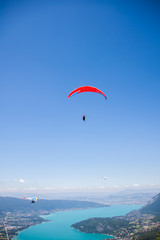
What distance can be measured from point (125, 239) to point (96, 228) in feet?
219

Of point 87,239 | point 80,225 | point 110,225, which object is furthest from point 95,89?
point 80,225

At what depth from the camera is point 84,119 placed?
23.3 meters

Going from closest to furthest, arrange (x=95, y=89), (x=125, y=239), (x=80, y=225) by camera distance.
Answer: (x=95, y=89)
(x=125, y=239)
(x=80, y=225)

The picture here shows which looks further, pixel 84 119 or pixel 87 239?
pixel 87 239

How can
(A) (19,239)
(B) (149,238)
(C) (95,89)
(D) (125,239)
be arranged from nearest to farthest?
(C) (95,89), (B) (149,238), (D) (125,239), (A) (19,239)

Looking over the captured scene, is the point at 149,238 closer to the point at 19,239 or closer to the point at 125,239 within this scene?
the point at 125,239

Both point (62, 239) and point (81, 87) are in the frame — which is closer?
point (81, 87)

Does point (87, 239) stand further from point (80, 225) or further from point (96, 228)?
point (80, 225)

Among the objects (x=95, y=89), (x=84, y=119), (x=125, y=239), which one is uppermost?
(x=95, y=89)

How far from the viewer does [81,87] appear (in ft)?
76.4

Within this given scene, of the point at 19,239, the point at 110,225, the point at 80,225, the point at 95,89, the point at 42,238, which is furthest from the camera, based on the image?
the point at 80,225

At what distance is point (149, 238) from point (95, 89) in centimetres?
9621

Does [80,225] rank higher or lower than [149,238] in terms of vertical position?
lower

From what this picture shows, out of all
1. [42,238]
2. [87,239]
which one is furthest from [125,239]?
[42,238]
